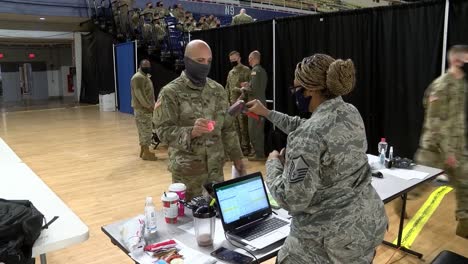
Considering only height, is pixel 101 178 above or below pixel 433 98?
below

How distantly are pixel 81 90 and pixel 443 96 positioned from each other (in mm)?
14131

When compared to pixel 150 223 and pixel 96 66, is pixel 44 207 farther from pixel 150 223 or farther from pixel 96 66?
pixel 96 66

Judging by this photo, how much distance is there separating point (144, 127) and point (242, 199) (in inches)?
175

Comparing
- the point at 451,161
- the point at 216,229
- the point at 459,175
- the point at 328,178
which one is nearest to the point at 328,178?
the point at 328,178

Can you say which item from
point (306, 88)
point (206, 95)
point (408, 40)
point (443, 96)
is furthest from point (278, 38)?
point (306, 88)

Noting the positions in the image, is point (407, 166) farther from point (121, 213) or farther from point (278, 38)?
point (278, 38)

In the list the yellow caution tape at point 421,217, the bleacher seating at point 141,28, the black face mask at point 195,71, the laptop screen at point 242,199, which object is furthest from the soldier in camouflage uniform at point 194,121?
the bleacher seating at point 141,28

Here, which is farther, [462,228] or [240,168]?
[462,228]

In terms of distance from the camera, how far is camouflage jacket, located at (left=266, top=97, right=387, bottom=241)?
1354mm

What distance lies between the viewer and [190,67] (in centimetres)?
235

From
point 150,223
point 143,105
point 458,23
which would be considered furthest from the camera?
point 143,105

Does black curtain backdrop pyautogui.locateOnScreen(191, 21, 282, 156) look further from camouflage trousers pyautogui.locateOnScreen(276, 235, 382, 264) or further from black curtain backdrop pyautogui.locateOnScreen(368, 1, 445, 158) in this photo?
camouflage trousers pyautogui.locateOnScreen(276, 235, 382, 264)

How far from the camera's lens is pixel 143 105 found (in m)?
6.11

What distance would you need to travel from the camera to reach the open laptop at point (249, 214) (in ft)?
5.90
